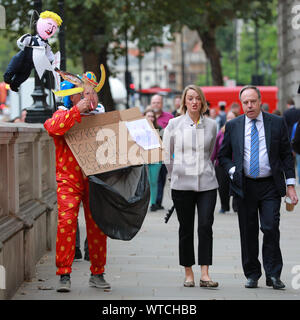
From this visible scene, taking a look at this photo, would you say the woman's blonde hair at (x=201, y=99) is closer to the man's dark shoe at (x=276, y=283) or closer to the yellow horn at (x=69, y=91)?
the yellow horn at (x=69, y=91)

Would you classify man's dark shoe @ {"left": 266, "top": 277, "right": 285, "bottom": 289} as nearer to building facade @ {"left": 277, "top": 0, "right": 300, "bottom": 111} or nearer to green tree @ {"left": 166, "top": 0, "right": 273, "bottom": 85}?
building facade @ {"left": 277, "top": 0, "right": 300, "bottom": 111}

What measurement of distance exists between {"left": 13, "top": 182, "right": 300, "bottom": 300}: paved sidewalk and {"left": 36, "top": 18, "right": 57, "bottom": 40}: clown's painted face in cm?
227

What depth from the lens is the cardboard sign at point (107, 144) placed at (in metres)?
7.88

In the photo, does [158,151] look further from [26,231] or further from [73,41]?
[73,41]

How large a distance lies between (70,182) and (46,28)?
2.04 m

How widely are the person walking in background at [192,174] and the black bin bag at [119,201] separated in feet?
1.81

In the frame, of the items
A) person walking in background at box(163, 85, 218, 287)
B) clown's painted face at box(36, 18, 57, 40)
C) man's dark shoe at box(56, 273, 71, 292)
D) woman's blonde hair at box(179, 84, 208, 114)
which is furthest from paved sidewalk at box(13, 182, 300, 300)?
clown's painted face at box(36, 18, 57, 40)

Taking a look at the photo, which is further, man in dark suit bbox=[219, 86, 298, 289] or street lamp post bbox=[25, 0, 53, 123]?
street lamp post bbox=[25, 0, 53, 123]

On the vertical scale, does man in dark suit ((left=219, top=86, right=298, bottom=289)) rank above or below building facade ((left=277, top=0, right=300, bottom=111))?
below

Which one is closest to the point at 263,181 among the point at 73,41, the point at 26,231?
the point at 26,231

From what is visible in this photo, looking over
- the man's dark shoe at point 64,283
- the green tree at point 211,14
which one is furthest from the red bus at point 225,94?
the man's dark shoe at point 64,283

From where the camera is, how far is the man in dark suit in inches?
325

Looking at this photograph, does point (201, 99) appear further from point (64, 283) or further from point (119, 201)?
point (64, 283)
